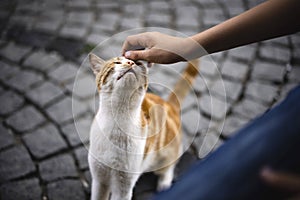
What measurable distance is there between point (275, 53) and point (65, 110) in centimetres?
230

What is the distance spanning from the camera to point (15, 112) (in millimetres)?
2686

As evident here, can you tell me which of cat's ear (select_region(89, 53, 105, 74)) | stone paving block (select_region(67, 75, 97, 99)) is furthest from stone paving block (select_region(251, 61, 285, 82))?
cat's ear (select_region(89, 53, 105, 74))

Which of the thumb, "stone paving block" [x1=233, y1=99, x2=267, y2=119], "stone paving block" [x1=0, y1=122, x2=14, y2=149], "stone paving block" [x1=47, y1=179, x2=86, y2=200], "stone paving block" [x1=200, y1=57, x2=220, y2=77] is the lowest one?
"stone paving block" [x1=47, y1=179, x2=86, y2=200]

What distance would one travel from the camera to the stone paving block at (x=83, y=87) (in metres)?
2.84

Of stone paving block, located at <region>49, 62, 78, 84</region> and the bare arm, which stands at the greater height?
the bare arm

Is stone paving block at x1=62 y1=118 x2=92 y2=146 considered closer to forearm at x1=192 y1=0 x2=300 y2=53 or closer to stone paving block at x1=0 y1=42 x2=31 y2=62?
stone paving block at x1=0 y1=42 x2=31 y2=62

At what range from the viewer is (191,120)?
2.73 meters

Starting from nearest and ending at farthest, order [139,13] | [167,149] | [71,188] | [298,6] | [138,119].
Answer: [298,6]
[138,119]
[167,149]
[71,188]
[139,13]

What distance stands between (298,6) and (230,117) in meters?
1.74

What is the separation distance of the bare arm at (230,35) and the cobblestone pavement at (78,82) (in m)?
0.93

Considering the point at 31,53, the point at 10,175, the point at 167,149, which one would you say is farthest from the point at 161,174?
the point at 31,53

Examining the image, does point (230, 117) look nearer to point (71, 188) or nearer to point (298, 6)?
point (71, 188)

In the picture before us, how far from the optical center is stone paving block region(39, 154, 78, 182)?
7.63 feet

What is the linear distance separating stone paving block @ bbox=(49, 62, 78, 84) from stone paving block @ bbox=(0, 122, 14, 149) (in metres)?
0.69
